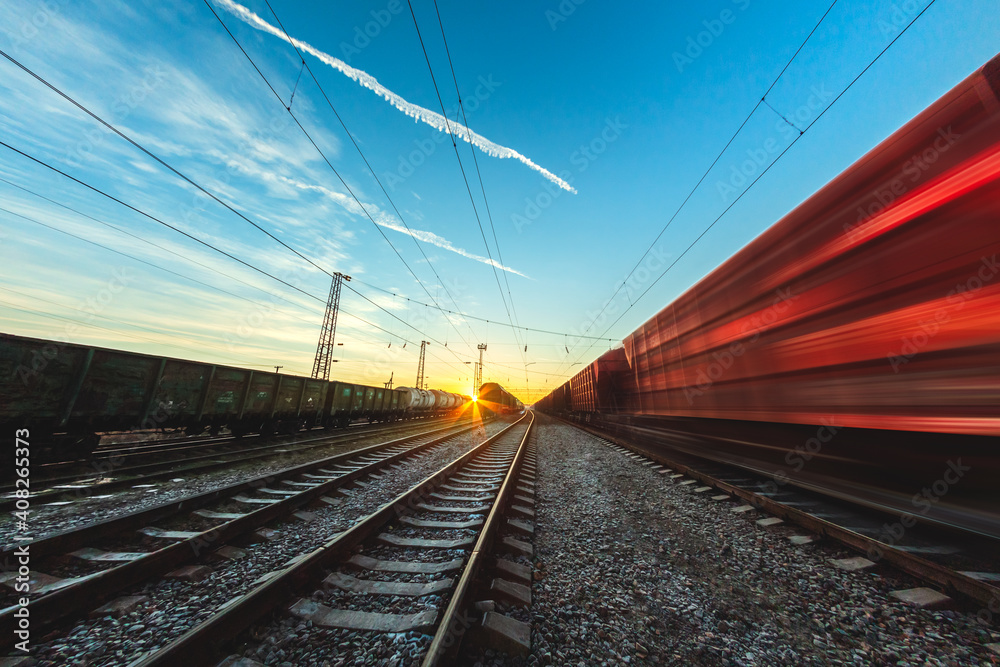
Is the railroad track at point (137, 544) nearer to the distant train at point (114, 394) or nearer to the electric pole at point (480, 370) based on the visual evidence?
the distant train at point (114, 394)

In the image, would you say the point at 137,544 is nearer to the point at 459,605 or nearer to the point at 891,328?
the point at 459,605

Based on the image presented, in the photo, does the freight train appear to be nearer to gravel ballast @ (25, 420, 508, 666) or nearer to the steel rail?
the steel rail

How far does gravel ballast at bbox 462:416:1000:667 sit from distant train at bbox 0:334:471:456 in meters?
8.83

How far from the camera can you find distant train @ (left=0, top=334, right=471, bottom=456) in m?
5.61

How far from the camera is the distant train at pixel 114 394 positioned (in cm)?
561

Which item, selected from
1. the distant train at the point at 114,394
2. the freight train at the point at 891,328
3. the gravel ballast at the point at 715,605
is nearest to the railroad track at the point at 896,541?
the gravel ballast at the point at 715,605

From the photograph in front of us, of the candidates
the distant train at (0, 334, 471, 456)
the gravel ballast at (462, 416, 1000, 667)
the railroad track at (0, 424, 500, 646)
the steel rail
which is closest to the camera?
the steel rail

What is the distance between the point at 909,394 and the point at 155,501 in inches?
345

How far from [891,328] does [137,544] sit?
291 inches

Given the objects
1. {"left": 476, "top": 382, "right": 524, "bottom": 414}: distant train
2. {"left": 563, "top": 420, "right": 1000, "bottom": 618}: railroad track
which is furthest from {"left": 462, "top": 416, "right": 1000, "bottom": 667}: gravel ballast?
{"left": 476, "top": 382, "right": 524, "bottom": 414}: distant train

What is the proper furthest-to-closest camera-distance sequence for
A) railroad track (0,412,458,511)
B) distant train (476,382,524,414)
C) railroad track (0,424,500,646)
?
distant train (476,382,524,414), railroad track (0,412,458,511), railroad track (0,424,500,646)

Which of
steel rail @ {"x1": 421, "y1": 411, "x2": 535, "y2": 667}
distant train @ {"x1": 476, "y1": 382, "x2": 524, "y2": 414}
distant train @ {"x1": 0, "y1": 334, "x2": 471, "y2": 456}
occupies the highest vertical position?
distant train @ {"x1": 476, "y1": 382, "x2": 524, "y2": 414}

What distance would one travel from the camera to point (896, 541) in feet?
10.3

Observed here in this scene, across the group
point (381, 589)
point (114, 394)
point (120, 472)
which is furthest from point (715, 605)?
point (114, 394)
